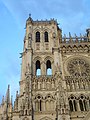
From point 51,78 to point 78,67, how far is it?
4.42 meters

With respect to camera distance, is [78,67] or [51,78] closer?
[51,78]

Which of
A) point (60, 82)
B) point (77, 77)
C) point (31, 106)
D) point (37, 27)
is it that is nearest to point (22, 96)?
point (31, 106)

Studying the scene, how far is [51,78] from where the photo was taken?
31.0 metres

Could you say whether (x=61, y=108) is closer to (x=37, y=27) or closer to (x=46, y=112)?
(x=46, y=112)

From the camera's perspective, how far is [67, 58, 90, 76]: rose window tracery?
Result: 3231cm

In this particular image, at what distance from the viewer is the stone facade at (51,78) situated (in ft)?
89.3

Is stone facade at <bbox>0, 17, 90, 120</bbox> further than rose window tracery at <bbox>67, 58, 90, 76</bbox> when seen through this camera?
No

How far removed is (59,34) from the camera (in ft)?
128

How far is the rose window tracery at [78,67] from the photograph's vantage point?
3231 centimetres

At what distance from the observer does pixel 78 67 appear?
33.0 metres

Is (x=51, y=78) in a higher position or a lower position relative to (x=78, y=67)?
lower

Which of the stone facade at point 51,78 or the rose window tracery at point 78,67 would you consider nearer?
the stone facade at point 51,78

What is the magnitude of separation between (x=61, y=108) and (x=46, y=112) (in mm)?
1869

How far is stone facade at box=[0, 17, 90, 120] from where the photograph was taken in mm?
27231
